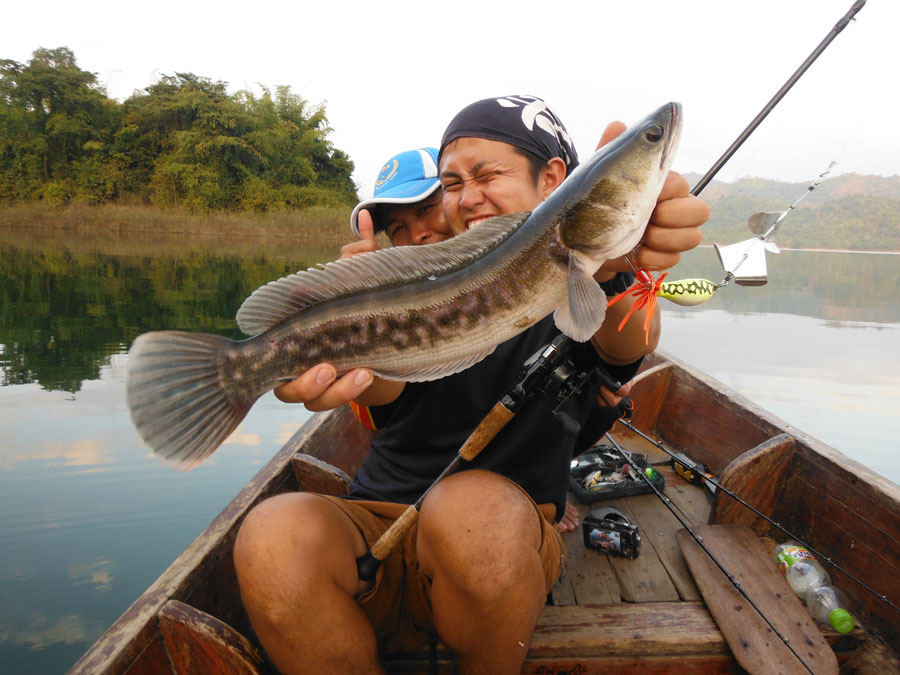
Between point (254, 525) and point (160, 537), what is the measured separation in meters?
3.00

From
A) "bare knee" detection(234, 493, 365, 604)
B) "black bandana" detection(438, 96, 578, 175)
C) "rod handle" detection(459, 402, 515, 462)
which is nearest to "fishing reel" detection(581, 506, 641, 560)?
"rod handle" detection(459, 402, 515, 462)

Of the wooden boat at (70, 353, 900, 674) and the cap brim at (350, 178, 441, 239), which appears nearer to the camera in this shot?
the wooden boat at (70, 353, 900, 674)

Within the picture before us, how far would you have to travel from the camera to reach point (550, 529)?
7.28 ft

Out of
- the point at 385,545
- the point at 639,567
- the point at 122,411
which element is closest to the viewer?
the point at 385,545

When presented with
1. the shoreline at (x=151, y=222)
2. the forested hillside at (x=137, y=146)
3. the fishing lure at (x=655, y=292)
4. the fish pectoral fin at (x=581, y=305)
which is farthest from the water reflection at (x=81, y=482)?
the forested hillside at (x=137, y=146)

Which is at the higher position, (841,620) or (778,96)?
(778,96)

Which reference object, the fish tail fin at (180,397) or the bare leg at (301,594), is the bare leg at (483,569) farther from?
the fish tail fin at (180,397)

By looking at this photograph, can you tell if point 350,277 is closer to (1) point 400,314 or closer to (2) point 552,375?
(1) point 400,314

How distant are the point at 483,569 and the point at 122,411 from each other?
6.66 meters

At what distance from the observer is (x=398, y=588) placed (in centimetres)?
236

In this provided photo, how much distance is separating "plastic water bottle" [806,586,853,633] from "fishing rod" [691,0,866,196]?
2.14m

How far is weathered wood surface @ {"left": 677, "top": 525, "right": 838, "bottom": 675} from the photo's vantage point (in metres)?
2.29

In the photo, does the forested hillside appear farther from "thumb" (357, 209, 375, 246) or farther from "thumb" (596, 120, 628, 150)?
"thumb" (596, 120, 628, 150)

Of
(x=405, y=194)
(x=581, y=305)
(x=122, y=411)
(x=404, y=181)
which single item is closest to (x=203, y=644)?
(x=581, y=305)
